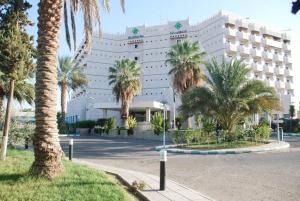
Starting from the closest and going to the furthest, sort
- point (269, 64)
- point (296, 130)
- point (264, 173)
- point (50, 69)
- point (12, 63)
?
point (50, 69), point (264, 173), point (12, 63), point (296, 130), point (269, 64)

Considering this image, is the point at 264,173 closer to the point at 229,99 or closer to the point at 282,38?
the point at 229,99

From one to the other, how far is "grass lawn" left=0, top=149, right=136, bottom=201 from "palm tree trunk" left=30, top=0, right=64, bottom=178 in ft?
1.27

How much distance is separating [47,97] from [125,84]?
37719 millimetres

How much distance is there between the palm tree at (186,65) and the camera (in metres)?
38.0

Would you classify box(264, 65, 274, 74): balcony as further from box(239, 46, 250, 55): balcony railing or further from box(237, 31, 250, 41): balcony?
box(237, 31, 250, 41): balcony

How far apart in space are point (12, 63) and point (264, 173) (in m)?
10.3

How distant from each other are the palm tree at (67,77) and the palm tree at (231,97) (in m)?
33.8

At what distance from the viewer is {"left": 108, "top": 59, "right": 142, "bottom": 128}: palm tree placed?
155 feet

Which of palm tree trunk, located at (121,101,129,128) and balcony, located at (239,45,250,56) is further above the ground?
balcony, located at (239,45,250,56)

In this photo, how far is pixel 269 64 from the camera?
2963 inches

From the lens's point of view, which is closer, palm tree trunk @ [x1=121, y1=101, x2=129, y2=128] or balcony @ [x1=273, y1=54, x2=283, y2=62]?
palm tree trunk @ [x1=121, y1=101, x2=129, y2=128]

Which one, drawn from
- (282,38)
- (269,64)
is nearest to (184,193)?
(269,64)

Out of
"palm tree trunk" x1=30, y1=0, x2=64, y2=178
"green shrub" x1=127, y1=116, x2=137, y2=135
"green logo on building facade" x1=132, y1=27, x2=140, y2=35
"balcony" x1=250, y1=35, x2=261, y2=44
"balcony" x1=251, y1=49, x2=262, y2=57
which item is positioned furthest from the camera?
"green logo on building facade" x1=132, y1=27, x2=140, y2=35

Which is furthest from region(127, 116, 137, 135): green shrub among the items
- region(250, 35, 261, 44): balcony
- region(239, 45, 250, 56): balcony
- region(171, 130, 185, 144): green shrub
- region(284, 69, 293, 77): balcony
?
region(284, 69, 293, 77): balcony
